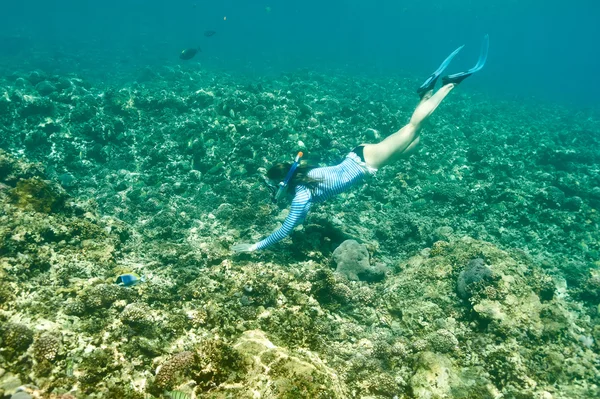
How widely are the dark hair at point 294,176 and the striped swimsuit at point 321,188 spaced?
0.09m

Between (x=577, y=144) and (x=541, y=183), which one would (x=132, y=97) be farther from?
(x=577, y=144)

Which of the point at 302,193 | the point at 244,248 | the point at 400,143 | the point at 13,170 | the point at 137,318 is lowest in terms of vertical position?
the point at 137,318

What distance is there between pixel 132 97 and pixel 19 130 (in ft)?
14.5

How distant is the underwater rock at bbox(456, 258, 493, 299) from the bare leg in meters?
2.92

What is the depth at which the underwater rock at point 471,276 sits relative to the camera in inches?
222

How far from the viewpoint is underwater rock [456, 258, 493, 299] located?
5.63m

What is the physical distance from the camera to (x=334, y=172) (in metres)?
6.82

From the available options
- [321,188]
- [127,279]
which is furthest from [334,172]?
[127,279]

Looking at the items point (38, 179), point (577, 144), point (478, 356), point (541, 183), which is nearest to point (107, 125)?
point (38, 179)

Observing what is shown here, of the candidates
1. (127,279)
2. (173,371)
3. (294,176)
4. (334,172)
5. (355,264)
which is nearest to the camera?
(173,371)

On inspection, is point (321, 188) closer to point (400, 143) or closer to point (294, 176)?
point (294, 176)

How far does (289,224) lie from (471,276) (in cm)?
353

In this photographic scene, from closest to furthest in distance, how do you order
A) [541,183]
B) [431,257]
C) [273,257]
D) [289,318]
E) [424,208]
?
1. [289,318]
2. [273,257]
3. [431,257]
4. [424,208]
5. [541,183]

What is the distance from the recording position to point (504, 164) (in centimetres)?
1237
